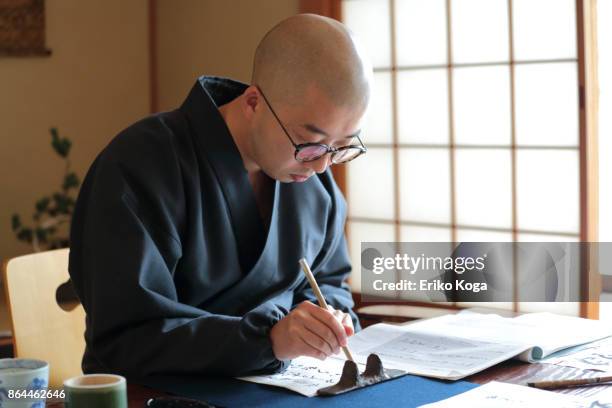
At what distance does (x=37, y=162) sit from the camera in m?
4.38

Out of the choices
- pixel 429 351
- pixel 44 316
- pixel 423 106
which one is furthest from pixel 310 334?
pixel 423 106

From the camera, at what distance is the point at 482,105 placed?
3.68 m

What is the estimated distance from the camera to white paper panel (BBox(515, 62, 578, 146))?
11.2 feet

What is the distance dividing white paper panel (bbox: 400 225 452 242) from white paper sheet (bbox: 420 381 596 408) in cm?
230

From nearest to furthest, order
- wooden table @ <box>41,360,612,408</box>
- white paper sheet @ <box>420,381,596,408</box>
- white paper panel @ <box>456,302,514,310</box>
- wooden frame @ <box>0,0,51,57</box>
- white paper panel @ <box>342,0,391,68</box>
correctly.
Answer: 1. white paper sheet @ <box>420,381,596,408</box>
2. wooden table @ <box>41,360,612,408</box>
3. white paper panel @ <box>456,302,514,310</box>
4. white paper panel @ <box>342,0,391,68</box>
5. wooden frame @ <box>0,0,51,57</box>

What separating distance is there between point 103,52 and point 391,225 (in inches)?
68.0

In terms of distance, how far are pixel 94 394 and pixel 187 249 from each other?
2.12 feet

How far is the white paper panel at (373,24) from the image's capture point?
3926 millimetres

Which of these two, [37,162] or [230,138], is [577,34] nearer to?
[230,138]

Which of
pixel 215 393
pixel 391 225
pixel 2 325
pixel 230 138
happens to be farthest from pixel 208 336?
pixel 391 225

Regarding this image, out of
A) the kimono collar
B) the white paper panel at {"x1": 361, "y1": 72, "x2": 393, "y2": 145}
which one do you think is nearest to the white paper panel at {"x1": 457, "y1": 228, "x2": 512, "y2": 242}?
the white paper panel at {"x1": 361, "y1": 72, "x2": 393, "y2": 145}

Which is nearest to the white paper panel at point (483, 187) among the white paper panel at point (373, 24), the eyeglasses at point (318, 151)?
the white paper panel at point (373, 24)

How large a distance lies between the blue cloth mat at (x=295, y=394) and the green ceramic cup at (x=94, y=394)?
0.28m

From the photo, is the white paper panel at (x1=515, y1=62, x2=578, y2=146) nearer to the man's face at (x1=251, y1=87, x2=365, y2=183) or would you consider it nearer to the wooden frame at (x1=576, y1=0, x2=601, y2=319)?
the wooden frame at (x1=576, y1=0, x2=601, y2=319)
